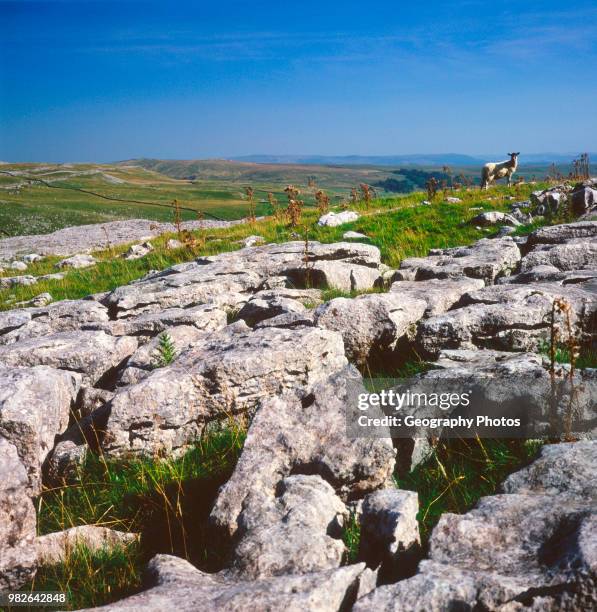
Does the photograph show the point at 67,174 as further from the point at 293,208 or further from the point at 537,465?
the point at 537,465

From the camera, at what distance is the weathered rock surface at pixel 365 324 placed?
7102 mm

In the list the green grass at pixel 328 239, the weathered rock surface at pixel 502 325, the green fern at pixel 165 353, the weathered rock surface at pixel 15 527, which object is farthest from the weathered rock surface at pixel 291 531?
the green grass at pixel 328 239

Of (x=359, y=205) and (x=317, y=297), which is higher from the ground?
(x=359, y=205)

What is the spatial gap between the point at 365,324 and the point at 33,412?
4.29 metres

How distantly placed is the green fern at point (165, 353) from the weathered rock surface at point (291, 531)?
324 centimetres

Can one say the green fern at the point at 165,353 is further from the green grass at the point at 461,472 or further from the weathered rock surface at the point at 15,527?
the green grass at the point at 461,472

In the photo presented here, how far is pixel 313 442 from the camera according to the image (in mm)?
4828

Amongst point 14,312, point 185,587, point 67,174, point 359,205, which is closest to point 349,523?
point 185,587

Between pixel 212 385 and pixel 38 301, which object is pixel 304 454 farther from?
pixel 38 301

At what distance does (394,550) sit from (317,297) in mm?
7503

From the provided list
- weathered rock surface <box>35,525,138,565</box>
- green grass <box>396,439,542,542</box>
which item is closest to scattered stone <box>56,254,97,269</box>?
weathered rock surface <box>35,525,138,565</box>

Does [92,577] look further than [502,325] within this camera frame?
No

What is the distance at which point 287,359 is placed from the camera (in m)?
5.89

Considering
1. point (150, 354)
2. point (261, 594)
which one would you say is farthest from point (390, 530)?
point (150, 354)
